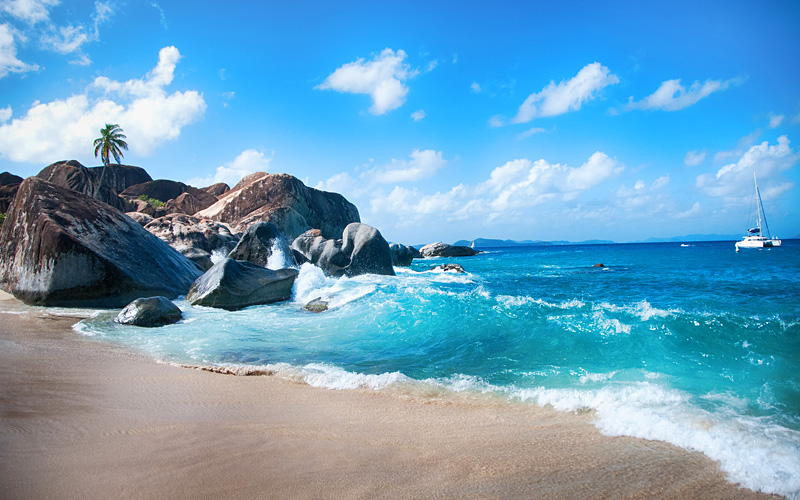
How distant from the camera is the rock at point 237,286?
39.1ft

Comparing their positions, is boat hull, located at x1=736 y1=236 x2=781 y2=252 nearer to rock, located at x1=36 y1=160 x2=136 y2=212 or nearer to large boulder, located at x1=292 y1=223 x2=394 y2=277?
large boulder, located at x1=292 y1=223 x2=394 y2=277

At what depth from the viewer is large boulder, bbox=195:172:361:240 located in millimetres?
33500

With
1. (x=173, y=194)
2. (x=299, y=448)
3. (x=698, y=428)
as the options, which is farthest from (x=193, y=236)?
(x=173, y=194)

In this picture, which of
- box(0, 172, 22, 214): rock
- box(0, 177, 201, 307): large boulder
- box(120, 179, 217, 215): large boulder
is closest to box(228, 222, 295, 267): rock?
box(0, 177, 201, 307): large boulder

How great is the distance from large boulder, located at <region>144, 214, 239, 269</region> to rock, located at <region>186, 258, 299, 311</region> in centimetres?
837

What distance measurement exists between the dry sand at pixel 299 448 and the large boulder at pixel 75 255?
7312mm

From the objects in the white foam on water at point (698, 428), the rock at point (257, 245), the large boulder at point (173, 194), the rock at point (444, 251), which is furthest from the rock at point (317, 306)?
the rock at point (444, 251)

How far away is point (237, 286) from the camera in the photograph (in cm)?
1241

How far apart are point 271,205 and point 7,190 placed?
23.1 metres

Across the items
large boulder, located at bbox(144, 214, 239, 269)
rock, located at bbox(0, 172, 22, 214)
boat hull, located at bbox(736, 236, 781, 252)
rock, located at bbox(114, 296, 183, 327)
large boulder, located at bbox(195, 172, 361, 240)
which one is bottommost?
boat hull, located at bbox(736, 236, 781, 252)

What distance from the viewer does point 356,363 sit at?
6590 mm

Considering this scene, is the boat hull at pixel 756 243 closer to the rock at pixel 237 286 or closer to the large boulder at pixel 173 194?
the rock at pixel 237 286

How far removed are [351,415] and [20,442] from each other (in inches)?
111

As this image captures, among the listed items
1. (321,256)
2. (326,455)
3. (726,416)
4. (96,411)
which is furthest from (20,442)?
(321,256)
